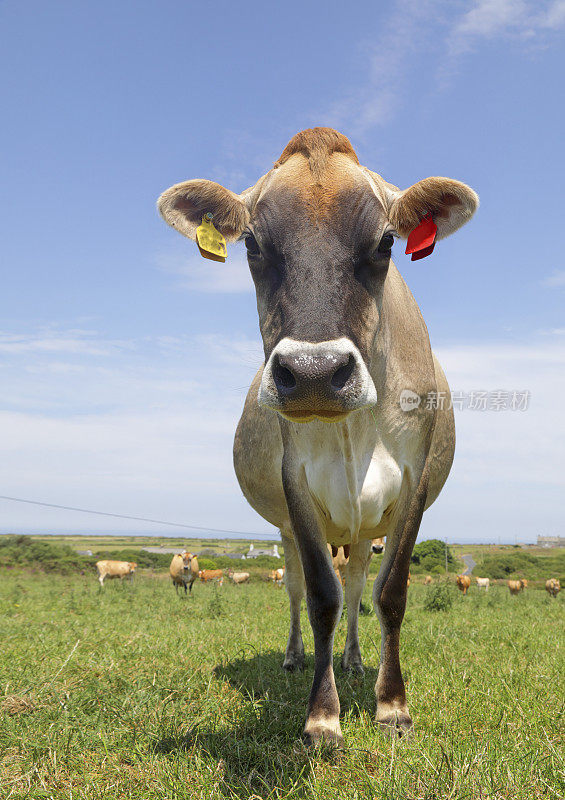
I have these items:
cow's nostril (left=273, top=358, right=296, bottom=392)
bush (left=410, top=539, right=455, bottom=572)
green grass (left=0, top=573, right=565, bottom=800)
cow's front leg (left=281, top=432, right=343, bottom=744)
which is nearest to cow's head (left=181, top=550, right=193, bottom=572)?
green grass (left=0, top=573, right=565, bottom=800)

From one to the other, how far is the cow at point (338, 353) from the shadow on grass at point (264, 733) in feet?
0.70

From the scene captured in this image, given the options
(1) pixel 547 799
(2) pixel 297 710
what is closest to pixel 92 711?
(2) pixel 297 710

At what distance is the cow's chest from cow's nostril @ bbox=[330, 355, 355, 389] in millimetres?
952

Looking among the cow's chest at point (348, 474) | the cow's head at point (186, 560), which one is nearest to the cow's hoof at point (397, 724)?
the cow's chest at point (348, 474)

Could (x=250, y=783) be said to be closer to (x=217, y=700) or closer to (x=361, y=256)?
(x=217, y=700)

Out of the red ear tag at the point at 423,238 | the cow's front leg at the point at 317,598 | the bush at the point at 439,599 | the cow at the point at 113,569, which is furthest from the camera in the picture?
the cow at the point at 113,569

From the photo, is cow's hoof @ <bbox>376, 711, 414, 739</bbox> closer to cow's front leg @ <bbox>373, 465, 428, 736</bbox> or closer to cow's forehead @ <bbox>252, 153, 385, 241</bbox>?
cow's front leg @ <bbox>373, 465, 428, 736</bbox>

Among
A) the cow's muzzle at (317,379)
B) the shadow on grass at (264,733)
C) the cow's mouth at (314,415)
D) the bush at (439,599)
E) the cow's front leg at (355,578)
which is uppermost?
the cow's muzzle at (317,379)

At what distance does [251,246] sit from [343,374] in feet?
3.55

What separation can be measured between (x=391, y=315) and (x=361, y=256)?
3.00ft

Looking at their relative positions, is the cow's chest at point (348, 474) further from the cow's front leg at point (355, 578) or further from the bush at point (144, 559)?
the bush at point (144, 559)

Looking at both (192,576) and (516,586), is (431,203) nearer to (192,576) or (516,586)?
(192,576)

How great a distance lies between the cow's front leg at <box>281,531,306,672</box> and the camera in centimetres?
482

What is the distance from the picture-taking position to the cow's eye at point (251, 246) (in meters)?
3.14
